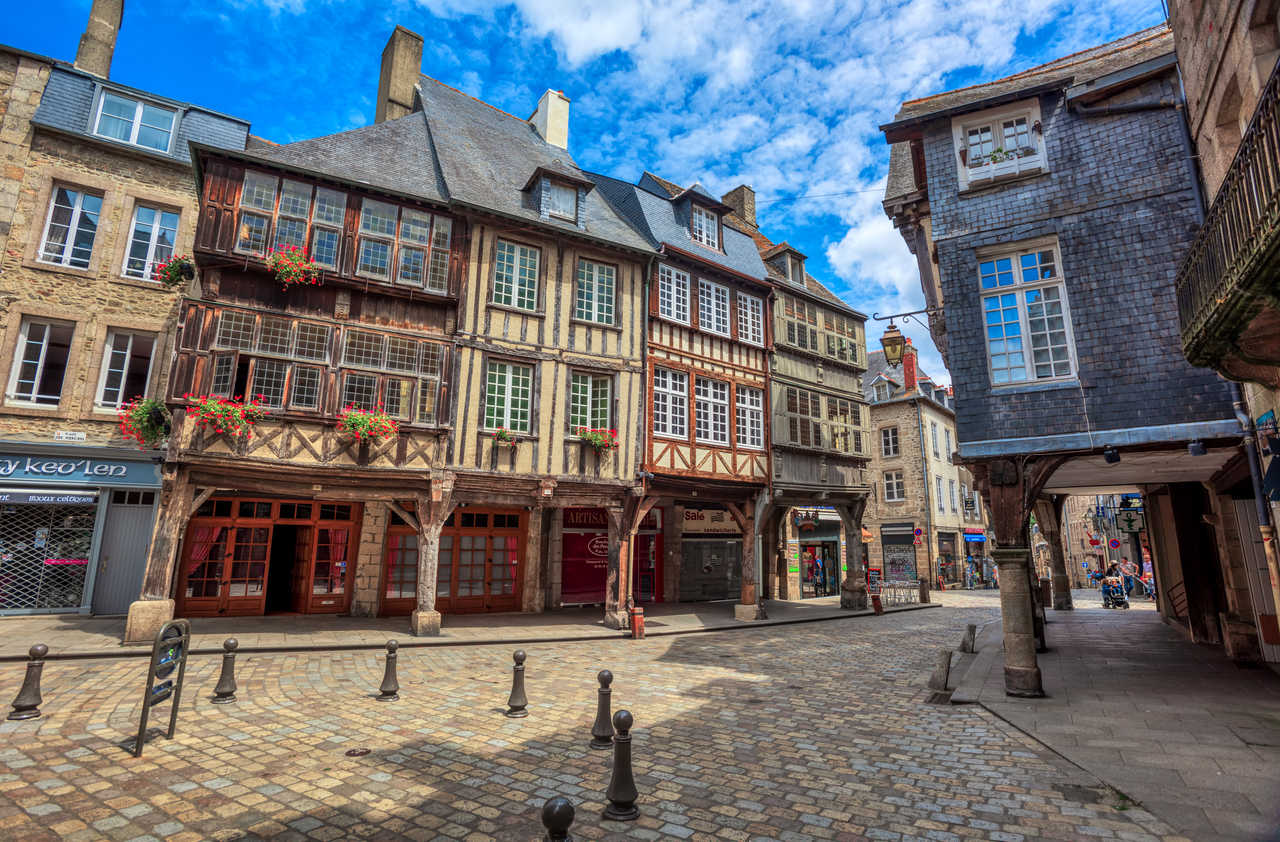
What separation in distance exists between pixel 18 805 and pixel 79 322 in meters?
12.9

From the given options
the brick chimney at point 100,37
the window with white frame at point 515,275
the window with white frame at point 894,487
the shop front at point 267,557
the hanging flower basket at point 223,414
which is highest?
the brick chimney at point 100,37

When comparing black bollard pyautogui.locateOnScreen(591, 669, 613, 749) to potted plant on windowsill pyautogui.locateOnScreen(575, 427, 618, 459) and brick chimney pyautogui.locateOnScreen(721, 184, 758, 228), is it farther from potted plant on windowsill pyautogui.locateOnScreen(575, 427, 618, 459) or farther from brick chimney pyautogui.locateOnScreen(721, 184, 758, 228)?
brick chimney pyautogui.locateOnScreen(721, 184, 758, 228)

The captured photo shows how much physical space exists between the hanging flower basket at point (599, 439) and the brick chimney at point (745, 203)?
12.8 meters

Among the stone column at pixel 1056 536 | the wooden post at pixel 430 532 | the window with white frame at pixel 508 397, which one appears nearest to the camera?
the wooden post at pixel 430 532

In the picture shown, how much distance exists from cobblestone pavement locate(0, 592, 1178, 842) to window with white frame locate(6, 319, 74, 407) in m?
7.01

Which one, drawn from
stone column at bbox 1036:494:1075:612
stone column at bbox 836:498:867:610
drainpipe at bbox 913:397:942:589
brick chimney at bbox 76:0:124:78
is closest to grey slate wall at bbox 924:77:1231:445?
stone column at bbox 1036:494:1075:612

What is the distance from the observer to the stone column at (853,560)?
1964cm

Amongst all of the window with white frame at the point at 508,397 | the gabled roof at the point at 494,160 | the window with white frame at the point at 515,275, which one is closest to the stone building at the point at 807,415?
the gabled roof at the point at 494,160

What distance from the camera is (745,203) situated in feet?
77.4

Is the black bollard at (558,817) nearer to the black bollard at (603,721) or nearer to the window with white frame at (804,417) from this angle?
the black bollard at (603,721)

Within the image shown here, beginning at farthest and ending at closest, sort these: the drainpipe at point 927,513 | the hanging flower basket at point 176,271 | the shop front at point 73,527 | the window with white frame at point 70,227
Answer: the drainpipe at point 927,513
the window with white frame at point 70,227
the shop front at point 73,527
the hanging flower basket at point 176,271

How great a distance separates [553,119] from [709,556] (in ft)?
49.3

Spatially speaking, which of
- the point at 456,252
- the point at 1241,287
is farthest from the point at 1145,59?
the point at 456,252

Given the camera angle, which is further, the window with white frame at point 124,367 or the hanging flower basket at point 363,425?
the window with white frame at point 124,367
